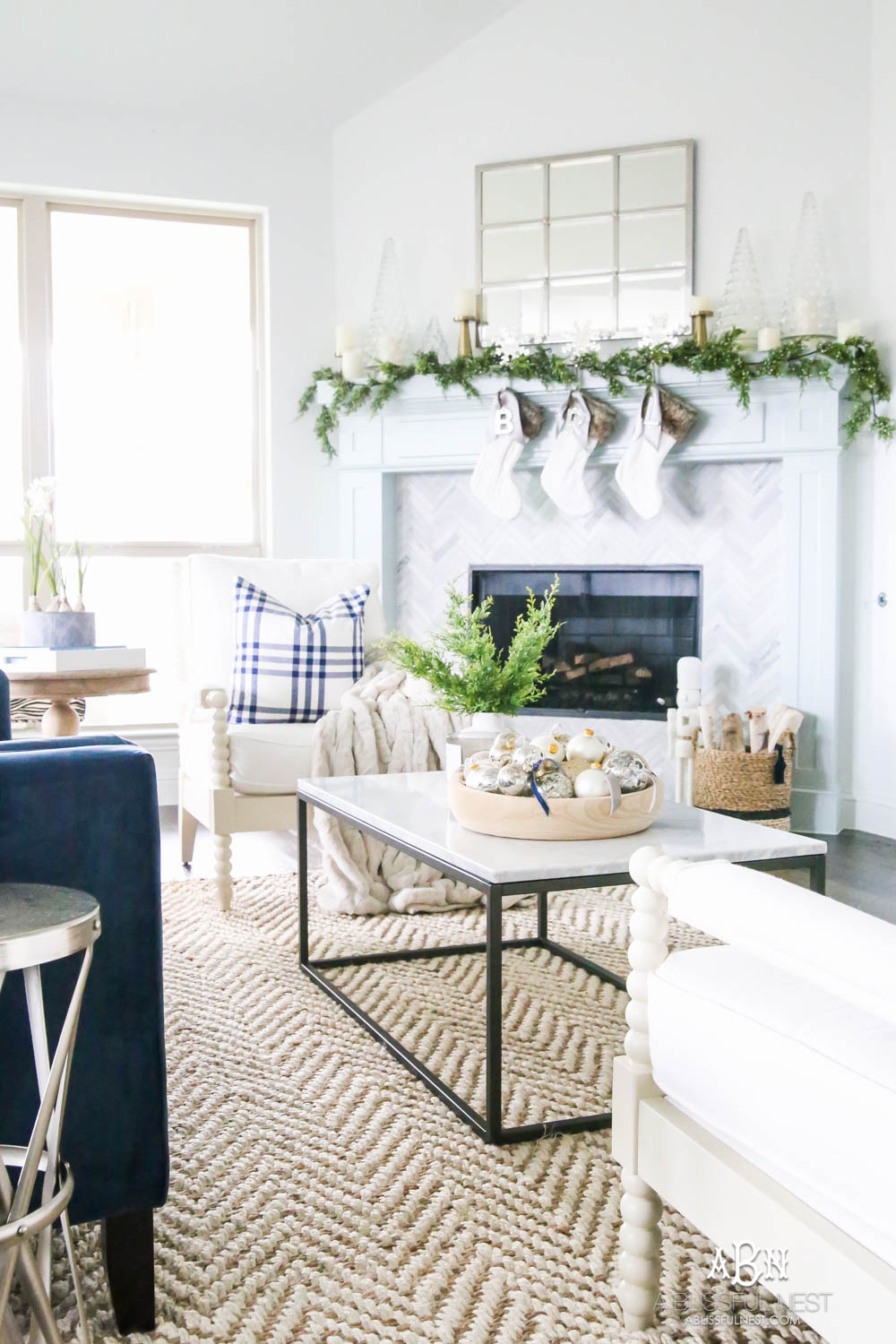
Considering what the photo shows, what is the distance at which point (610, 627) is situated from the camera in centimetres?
488

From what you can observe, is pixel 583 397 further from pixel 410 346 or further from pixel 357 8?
pixel 357 8

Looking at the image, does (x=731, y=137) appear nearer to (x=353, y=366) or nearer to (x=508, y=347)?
(x=508, y=347)

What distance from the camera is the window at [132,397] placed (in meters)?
4.88

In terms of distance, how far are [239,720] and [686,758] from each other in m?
1.59

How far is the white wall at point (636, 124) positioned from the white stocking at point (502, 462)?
532mm

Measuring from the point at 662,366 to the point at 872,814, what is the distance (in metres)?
1.79

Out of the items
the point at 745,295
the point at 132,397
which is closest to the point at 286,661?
the point at 132,397

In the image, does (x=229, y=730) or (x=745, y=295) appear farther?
(x=745, y=295)

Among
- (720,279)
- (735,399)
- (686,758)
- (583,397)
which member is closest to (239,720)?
(686,758)

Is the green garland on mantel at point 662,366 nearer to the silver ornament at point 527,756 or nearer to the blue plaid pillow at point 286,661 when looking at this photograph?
the blue plaid pillow at point 286,661

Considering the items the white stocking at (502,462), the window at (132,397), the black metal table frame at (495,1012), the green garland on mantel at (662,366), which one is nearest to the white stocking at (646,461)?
the green garland on mantel at (662,366)

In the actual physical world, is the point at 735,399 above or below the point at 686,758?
above

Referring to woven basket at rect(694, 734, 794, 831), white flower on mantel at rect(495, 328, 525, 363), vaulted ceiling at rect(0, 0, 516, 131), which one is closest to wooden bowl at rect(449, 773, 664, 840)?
woven basket at rect(694, 734, 794, 831)

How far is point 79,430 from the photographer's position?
4.99 meters
